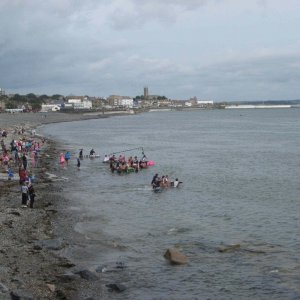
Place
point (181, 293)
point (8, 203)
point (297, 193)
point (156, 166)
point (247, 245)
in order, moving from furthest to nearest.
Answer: point (156, 166), point (297, 193), point (8, 203), point (247, 245), point (181, 293)

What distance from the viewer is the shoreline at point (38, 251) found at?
45.6 ft

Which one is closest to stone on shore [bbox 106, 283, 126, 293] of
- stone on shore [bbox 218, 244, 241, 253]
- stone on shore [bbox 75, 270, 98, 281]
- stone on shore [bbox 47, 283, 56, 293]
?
stone on shore [bbox 75, 270, 98, 281]

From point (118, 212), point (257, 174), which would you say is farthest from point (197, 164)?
point (118, 212)

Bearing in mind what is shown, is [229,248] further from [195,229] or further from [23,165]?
[23,165]

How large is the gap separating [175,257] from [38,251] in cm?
483

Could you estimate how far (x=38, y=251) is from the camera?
17750 mm

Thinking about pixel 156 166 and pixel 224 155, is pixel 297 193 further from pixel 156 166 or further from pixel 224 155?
pixel 224 155

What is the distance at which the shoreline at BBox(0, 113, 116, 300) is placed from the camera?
1391 centimetres

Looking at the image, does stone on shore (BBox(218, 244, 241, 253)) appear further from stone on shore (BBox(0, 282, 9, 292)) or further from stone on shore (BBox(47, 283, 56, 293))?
stone on shore (BBox(0, 282, 9, 292))

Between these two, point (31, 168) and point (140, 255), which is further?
point (31, 168)

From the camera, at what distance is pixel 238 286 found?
50.6 feet

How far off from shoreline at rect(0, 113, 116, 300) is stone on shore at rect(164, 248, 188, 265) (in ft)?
10.2

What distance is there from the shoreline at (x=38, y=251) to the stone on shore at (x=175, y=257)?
10.2 feet

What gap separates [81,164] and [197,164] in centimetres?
1078
